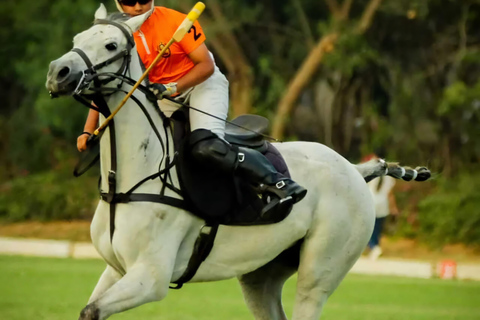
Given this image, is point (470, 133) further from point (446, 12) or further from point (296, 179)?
point (296, 179)

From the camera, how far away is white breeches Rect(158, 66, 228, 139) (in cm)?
600

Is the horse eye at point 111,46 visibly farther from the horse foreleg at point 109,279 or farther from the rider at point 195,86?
the horse foreleg at point 109,279

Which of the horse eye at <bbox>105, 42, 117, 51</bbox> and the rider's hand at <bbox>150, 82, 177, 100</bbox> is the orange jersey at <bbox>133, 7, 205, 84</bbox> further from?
the horse eye at <bbox>105, 42, 117, 51</bbox>

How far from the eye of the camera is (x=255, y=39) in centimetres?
2478

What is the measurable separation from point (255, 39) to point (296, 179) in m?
18.6

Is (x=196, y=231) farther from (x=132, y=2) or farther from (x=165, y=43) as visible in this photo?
(x=132, y=2)

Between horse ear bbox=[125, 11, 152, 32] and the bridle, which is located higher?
horse ear bbox=[125, 11, 152, 32]

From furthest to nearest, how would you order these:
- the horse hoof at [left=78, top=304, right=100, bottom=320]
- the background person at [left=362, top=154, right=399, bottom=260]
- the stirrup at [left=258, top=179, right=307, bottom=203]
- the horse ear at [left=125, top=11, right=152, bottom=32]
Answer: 1. the background person at [left=362, top=154, right=399, bottom=260]
2. the stirrup at [left=258, top=179, right=307, bottom=203]
3. the horse ear at [left=125, top=11, right=152, bottom=32]
4. the horse hoof at [left=78, top=304, right=100, bottom=320]

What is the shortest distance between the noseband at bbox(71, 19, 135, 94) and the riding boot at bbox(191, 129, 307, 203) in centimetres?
62

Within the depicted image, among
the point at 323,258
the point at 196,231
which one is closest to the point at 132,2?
the point at 196,231

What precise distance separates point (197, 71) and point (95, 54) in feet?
2.35

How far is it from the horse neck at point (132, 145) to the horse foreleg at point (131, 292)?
52 centimetres

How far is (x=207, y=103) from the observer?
19.9ft

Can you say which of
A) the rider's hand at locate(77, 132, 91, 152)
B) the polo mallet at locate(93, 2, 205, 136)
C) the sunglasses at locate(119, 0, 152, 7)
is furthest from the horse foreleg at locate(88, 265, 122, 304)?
the sunglasses at locate(119, 0, 152, 7)
